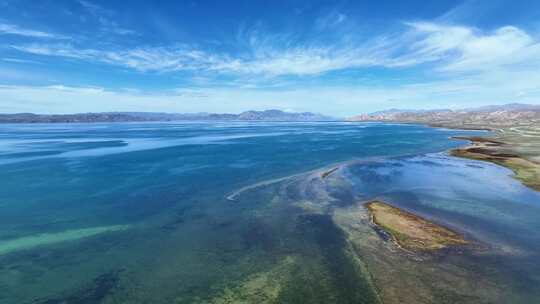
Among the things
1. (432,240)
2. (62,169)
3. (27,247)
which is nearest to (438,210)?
(432,240)

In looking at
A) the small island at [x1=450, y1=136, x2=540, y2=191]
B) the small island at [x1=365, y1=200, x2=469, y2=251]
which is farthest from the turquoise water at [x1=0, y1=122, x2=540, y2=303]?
the small island at [x1=450, y1=136, x2=540, y2=191]

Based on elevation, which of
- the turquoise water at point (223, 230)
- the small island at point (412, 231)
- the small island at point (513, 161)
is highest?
the small island at point (513, 161)

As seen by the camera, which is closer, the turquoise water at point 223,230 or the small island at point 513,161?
the turquoise water at point 223,230

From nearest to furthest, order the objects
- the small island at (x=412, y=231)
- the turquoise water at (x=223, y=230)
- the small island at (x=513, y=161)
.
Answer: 1. the turquoise water at (x=223, y=230)
2. the small island at (x=412, y=231)
3. the small island at (x=513, y=161)

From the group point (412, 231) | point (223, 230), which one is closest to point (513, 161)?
point (412, 231)

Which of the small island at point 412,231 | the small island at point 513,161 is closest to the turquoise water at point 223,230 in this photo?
the small island at point 412,231

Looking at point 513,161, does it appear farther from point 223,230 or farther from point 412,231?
point 223,230

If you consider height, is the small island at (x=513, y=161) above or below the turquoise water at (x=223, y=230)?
above

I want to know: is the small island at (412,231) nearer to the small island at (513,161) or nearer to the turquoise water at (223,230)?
the turquoise water at (223,230)

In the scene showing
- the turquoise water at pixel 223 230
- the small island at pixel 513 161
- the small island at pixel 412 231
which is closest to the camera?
the turquoise water at pixel 223 230
